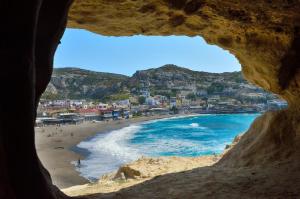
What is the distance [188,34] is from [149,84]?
14314 centimetres

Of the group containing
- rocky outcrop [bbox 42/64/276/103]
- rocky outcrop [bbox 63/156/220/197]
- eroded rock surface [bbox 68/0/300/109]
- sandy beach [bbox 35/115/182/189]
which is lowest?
sandy beach [bbox 35/115/182/189]

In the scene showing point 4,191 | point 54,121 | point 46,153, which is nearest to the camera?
point 4,191

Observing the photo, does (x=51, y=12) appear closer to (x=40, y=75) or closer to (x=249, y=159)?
(x=40, y=75)

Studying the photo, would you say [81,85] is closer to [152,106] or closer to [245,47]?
[152,106]

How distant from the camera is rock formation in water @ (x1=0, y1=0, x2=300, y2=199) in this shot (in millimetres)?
5066

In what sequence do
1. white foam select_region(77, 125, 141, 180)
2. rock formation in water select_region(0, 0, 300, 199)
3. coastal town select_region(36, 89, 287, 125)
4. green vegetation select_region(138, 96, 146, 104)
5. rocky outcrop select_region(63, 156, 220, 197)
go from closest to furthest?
rock formation in water select_region(0, 0, 300, 199)
rocky outcrop select_region(63, 156, 220, 197)
white foam select_region(77, 125, 141, 180)
coastal town select_region(36, 89, 287, 125)
green vegetation select_region(138, 96, 146, 104)

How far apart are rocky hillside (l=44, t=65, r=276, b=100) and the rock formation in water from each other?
127 m

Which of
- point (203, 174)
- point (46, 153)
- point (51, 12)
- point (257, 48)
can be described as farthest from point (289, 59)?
point (46, 153)

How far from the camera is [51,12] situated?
6688 mm

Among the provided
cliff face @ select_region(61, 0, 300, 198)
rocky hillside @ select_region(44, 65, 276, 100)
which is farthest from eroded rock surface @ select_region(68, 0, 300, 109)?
rocky hillside @ select_region(44, 65, 276, 100)

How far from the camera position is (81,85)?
6019 inches

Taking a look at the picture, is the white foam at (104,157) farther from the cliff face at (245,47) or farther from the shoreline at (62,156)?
the cliff face at (245,47)

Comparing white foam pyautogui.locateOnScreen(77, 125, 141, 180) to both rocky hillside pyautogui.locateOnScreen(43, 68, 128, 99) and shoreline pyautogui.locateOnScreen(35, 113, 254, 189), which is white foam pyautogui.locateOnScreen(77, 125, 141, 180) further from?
rocky hillside pyautogui.locateOnScreen(43, 68, 128, 99)

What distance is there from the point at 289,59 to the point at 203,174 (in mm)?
4086
